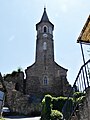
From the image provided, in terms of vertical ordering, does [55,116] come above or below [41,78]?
below

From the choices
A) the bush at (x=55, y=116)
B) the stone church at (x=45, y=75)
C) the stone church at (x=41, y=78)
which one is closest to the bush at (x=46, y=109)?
the bush at (x=55, y=116)

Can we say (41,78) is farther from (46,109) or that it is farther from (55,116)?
(55,116)

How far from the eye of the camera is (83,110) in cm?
885

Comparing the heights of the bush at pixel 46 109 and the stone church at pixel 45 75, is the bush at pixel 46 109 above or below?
below

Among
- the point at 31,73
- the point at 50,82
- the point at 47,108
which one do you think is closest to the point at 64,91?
the point at 50,82

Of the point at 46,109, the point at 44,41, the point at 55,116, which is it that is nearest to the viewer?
the point at 55,116

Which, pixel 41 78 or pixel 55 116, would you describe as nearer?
pixel 55 116

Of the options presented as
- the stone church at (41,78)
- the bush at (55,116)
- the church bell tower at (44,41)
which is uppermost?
the church bell tower at (44,41)

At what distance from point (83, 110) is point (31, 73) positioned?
34637 mm

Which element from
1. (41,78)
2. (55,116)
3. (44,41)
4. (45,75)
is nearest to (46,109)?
(55,116)

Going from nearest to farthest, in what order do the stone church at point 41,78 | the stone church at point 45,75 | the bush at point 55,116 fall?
the bush at point 55,116, the stone church at point 41,78, the stone church at point 45,75

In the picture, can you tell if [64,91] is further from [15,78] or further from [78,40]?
[78,40]

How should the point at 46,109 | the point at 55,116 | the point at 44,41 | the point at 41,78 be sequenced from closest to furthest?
the point at 55,116
the point at 46,109
the point at 41,78
the point at 44,41

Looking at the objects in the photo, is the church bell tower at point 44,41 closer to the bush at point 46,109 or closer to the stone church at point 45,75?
the stone church at point 45,75
